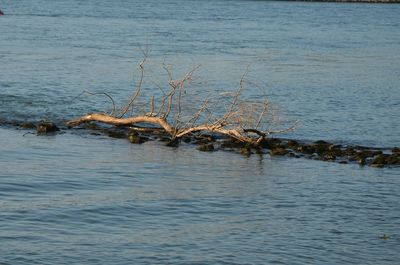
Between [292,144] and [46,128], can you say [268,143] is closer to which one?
[292,144]

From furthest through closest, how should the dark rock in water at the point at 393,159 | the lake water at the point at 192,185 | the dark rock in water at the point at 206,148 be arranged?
the dark rock in water at the point at 206,148 < the dark rock in water at the point at 393,159 < the lake water at the point at 192,185

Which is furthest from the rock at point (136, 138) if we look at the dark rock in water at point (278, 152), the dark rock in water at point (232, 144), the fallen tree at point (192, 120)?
the dark rock in water at point (278, 152)

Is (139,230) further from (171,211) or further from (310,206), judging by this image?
(310,206)

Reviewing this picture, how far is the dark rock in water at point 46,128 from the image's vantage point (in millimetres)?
25906

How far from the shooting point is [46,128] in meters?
25.9

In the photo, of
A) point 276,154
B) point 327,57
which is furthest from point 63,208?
point 327,57

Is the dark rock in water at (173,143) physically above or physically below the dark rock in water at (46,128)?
below

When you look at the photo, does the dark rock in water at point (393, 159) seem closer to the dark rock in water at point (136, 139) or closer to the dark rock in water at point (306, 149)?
the dark rock in water at point (306, 149)

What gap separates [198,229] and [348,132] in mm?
12365

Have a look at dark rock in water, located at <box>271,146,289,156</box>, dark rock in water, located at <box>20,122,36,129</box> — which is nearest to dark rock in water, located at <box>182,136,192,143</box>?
dark rock in water, located at <box>271,146,289,156</box>

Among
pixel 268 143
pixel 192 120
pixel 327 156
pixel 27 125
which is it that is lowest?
pixel 327 156

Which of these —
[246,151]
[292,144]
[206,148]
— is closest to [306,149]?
[292,144]

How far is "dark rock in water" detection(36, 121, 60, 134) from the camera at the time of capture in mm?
25906

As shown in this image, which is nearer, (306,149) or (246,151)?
(246,151)
